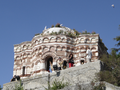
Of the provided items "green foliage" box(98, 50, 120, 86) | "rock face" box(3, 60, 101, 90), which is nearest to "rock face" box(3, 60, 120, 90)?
"rock face" box(3, 60, 101, 90)

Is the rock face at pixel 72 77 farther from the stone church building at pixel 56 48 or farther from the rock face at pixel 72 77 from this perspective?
the stone church building at pixel 56 48

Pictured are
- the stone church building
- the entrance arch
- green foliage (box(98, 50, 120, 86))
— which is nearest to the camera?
green foliage (box(98, 50, 120, 86))

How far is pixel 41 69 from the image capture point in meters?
29.6

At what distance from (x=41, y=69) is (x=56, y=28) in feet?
17.2

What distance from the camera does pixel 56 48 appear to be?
98.3 ft

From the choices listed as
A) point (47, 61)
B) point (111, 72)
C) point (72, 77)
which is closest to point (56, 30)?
point (47, 61)

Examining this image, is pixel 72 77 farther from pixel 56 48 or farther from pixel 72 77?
pixel 56 48

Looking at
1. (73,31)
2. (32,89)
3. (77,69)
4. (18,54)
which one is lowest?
(32,89)

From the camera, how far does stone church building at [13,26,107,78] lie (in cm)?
2984

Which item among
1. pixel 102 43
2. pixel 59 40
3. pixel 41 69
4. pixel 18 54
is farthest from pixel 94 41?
pixel 18 54

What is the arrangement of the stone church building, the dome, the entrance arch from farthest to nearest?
the dome → the entrance arch → the stone church building

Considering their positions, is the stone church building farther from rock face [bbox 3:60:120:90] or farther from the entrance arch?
rock face [bbox 3:60:120:90]

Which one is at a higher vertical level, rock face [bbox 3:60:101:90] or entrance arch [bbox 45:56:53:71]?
entrance arch [bbox 45:56:53:71]

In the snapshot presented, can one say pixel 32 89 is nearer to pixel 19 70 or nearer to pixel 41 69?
pixel 41 69
